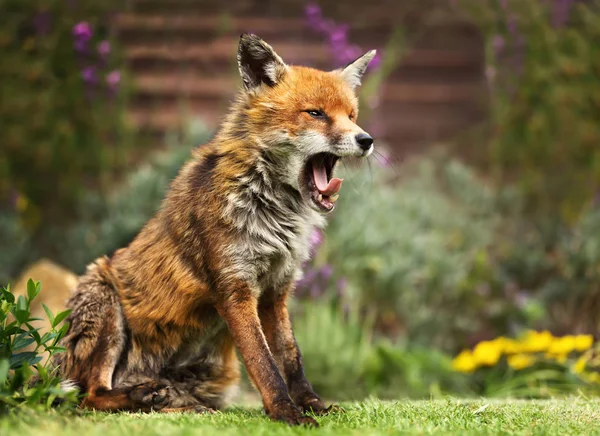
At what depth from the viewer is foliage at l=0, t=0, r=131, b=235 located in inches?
294

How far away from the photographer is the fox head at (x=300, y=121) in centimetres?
347

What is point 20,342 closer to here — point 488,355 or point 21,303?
point 21,303

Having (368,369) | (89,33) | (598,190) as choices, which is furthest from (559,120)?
(89,33)

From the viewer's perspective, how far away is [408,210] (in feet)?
26.4

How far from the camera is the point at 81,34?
708 cm

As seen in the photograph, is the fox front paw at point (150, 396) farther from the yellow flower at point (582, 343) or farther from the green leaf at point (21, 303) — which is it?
the yellow flower at point (582, 343)

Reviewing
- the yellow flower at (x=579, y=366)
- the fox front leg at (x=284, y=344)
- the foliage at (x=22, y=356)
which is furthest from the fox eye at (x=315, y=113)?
the yellow flower at (x=579, y=366)

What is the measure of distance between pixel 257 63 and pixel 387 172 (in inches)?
204

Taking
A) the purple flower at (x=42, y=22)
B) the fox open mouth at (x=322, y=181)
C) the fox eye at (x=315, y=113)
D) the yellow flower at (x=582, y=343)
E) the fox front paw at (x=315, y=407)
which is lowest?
the yellow flower at (x=582, y=343)

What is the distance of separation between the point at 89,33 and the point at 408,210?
383cm

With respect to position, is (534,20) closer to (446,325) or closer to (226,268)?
(446,325)

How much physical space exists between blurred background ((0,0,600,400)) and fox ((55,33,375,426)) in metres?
2.18

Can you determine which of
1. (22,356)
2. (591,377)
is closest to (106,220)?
(22,356)

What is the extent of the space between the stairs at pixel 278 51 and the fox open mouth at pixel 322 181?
447 cm
